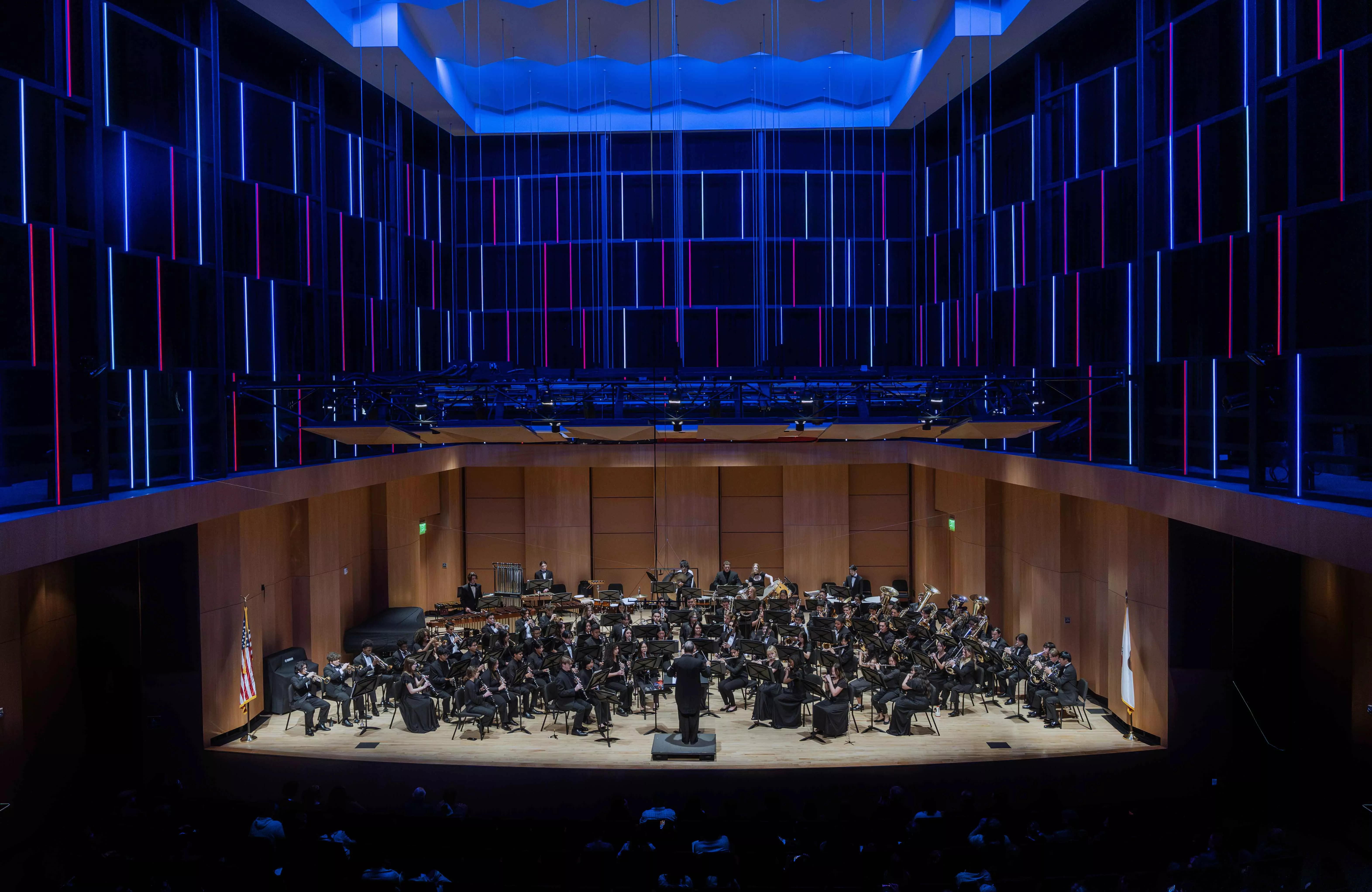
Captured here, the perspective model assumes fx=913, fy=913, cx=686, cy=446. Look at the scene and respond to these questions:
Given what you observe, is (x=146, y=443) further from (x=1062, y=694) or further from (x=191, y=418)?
(x=1062, y=694)

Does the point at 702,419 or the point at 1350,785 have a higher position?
the point at 702,419

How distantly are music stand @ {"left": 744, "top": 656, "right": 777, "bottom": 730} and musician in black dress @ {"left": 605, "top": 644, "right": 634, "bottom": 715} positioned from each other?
1.73 meters

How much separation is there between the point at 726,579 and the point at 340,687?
7720 mm

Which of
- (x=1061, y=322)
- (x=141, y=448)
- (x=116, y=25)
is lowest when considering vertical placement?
(x=141, y=448)

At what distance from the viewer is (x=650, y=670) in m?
12.9

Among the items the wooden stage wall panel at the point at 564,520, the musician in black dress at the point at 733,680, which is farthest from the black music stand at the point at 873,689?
the wooden stage wall panel at the point at 564,520

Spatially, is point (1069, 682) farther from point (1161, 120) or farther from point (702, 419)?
point (1161, 120)

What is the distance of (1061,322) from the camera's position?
13445 mm

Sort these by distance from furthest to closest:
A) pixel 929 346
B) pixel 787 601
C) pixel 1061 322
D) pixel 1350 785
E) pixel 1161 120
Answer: pixel 929 346
pixel 787 601
pixel 1061 322
pixel 1161 120
pixel 1350 785

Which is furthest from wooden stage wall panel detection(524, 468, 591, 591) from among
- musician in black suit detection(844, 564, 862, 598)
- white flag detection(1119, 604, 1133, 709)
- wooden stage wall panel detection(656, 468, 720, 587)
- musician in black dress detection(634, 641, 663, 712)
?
white flag detection(1119, 604, 1133, 709)

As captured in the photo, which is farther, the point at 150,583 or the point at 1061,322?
the point at 1061,322

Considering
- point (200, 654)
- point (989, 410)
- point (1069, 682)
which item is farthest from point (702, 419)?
point (200, 654)

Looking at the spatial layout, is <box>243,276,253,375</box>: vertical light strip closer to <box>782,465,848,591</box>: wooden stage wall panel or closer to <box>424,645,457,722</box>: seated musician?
<box>424,645,457,722</box>: seated musician

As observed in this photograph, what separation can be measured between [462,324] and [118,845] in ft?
43.3
